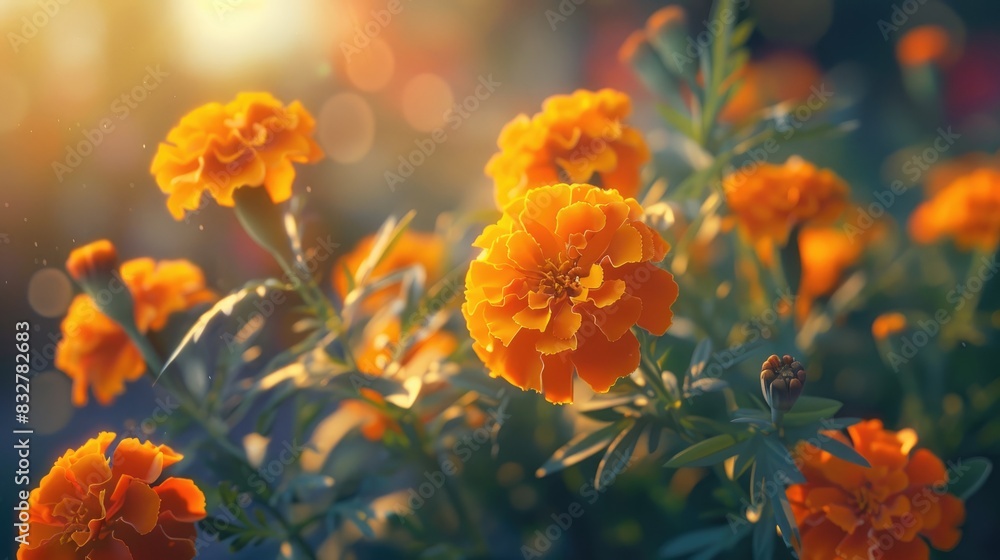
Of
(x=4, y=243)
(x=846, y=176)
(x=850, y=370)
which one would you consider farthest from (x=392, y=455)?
(x=846, y=176)

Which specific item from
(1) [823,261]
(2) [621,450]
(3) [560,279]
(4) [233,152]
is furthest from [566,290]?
(1) [823,261]

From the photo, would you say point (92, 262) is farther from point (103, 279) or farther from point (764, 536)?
point (764, 536)

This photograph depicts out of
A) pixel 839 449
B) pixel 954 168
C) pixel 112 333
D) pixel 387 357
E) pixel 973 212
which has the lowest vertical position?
pixel 954 168

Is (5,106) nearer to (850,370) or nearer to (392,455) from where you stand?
(392,455)

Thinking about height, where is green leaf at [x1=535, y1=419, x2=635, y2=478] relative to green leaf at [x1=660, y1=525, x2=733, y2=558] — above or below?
above

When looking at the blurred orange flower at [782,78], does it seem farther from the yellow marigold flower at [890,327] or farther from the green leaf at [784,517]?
the green leaf at [784,517]

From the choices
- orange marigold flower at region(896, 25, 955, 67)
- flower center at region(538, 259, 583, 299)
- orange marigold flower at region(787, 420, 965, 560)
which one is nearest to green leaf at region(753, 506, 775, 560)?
orange marigold flower at region(787, 420, 965, 560)

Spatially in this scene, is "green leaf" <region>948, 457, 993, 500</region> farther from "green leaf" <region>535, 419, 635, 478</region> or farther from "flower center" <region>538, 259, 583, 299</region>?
"flower center" <region>538, 259, 583, 299</region>

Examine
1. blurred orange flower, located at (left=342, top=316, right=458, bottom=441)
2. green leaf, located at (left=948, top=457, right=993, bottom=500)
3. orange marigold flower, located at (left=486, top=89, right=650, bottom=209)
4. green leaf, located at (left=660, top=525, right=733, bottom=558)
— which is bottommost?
green leaf, located at (left=948, top=457, right=993, bottom=500)
